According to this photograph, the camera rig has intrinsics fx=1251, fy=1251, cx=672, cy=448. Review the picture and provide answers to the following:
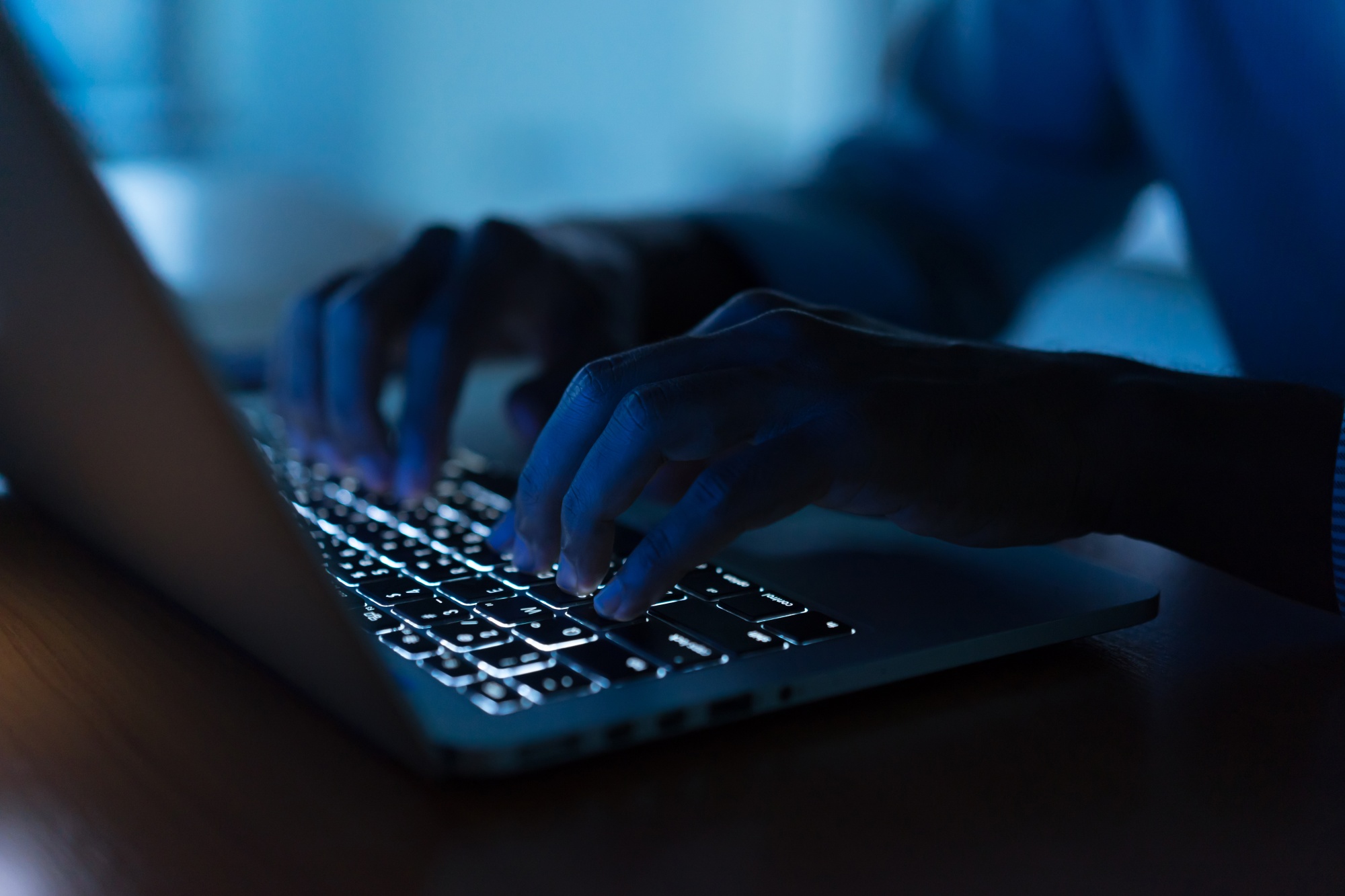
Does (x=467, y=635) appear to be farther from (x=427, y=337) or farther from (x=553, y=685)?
(x=427, y=337)

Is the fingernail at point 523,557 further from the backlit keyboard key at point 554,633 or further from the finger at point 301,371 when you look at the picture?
the finger at point 301,371

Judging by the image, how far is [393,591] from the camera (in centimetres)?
48

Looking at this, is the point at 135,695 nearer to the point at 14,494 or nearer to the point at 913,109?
the point at 14,494

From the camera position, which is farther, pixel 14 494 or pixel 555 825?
pixel 14 494

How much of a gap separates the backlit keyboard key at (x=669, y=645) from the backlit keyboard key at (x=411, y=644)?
0.06 m

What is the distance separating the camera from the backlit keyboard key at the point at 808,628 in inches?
17.1

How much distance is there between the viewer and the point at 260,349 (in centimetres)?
100

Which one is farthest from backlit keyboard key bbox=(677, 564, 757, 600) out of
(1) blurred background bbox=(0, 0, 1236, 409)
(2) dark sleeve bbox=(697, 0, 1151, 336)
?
(1) blurred background bbox=(0, 0, 1236, 409)

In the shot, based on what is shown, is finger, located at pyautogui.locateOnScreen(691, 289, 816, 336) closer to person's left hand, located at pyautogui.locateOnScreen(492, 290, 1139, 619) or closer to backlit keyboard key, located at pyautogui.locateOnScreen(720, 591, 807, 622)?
person's left hand, located at pyautogui.locateOnScreen(492, 290, 1139, 619)

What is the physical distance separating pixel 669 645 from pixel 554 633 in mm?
40

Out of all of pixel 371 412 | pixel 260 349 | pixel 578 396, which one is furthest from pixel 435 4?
pixel 578 396

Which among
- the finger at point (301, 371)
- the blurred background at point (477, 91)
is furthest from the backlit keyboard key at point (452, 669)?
the blurred background at point (477, 91)

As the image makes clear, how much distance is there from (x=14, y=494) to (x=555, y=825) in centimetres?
42

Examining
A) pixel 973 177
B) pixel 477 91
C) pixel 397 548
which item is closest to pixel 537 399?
pixel 397 548
